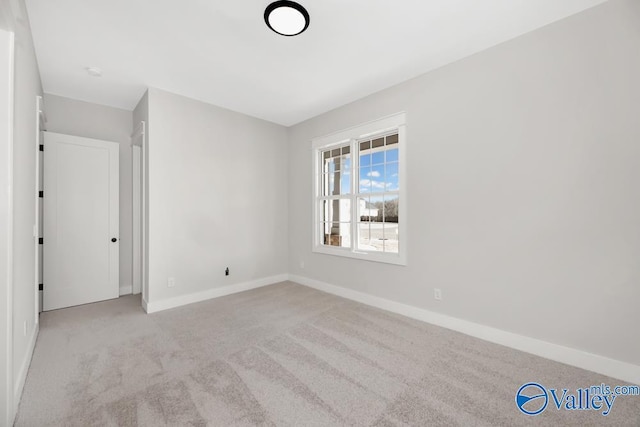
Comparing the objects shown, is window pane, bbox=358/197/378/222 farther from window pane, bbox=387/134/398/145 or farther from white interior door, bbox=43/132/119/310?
white interior door, bbox=43/132/119/310

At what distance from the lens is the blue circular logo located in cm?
177

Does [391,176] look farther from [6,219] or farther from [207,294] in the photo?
[6,219]

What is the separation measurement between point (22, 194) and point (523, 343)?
13.9 feet

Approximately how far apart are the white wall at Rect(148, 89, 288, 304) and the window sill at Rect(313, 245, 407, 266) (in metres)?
0.96

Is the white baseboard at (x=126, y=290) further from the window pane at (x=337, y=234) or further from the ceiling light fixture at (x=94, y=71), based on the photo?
the window pane at (x=337, y=234)

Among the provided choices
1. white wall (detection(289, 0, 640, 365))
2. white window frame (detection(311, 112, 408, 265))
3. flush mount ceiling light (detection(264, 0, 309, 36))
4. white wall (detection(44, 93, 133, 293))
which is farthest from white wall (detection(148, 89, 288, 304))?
white wall (detection(289, 0, 640, 365))

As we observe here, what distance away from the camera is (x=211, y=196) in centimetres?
405

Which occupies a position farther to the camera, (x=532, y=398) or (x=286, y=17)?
(x=286, y=17)

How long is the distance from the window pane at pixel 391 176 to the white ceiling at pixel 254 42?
100 centimetres

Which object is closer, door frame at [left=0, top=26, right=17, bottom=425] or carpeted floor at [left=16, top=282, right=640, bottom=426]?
door frame at [left=0, top=26, right=17, bottom=425]

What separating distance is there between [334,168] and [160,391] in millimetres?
3512

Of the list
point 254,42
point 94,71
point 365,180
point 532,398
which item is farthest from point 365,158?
point 94,71

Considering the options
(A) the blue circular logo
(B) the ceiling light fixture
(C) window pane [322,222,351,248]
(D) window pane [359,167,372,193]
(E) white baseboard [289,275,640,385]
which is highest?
(B) the ceiling light fixture

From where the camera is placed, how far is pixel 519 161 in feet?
8.27
